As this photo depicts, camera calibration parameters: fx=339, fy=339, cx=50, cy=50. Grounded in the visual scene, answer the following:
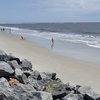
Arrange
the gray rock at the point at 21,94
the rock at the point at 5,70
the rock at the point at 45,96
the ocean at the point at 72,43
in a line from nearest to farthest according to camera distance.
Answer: the gray rock at the point at 21,94
the rock at the point at 45,96
the rock at the point at 5,70
the ocean at the point at 72,43

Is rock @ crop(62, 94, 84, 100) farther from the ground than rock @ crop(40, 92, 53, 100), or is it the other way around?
rock @ crop(40, 92, 53, 100)

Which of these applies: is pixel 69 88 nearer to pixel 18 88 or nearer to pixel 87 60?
pixel 18 88

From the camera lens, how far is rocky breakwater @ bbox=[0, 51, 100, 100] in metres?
8.87

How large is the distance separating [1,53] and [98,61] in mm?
11876

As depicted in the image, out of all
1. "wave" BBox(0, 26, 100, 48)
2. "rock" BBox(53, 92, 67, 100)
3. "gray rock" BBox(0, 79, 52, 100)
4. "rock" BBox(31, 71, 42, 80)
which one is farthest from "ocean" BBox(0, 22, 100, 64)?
"gray rock" BBox(0, 79, 52, 100)

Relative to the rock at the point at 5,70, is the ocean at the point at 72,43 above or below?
below

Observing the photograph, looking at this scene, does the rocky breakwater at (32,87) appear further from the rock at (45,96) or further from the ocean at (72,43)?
the ocean at (72,43)

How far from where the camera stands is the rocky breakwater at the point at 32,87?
8867 millimetres

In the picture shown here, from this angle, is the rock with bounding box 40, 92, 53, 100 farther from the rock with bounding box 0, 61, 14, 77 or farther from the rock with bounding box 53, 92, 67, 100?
the rock with bounding box 0, 61, 14, 77

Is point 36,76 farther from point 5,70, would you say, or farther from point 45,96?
point 45,96

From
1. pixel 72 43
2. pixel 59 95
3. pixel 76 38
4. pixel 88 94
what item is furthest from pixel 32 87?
pixel 76 38

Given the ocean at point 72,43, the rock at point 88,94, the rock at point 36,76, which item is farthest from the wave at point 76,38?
the rock at point 88,94

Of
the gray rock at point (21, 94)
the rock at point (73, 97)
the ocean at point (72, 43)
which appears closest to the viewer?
the gray rock at point (21, 94)

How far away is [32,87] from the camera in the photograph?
395 inches
